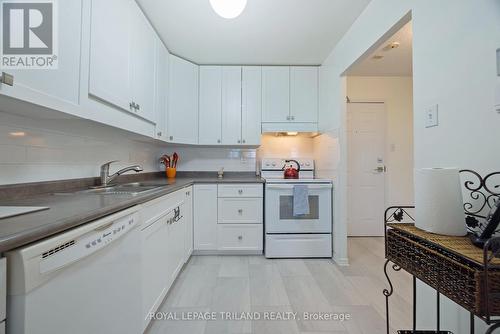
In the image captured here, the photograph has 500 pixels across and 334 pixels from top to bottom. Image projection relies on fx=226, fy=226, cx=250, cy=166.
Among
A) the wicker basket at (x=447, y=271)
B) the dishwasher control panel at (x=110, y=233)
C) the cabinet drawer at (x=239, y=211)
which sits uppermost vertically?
the dishwasher control panel at (x=110, y=233)

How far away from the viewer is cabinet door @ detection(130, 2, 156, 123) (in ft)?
5.73

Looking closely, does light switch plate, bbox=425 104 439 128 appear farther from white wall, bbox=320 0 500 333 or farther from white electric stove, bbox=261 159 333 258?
white electric stove, bbox=261 159 333 258

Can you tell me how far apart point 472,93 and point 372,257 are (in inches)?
86.6

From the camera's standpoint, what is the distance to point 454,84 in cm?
103

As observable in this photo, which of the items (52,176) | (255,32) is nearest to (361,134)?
(255,32)

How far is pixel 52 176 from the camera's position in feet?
4.56

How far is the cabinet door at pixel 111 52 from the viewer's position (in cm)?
126

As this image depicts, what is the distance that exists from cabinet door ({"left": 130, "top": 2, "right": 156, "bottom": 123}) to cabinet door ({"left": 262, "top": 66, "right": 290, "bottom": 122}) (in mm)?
1349

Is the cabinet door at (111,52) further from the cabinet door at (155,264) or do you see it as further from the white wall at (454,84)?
the white wall at (454,84)

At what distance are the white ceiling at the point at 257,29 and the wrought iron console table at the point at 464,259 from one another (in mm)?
1654

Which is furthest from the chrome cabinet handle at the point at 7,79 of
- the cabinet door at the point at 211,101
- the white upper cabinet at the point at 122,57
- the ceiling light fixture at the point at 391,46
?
the ceiling light fixture at the point at 391,46

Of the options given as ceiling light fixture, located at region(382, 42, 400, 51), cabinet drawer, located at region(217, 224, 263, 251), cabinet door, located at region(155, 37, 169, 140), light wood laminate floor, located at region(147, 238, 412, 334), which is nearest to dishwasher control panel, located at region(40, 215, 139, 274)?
light wood laminate floor, located at region(147, 238, 412, 334)

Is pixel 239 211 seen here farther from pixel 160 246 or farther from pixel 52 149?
pixel 52 149

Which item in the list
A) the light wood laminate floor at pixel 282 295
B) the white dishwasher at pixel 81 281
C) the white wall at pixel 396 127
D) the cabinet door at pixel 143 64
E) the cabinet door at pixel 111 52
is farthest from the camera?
the white wall at pixel 396 127
